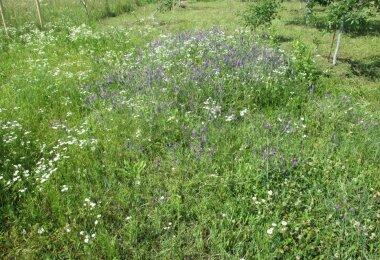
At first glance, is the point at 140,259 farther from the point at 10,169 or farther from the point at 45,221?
the point at 10,169

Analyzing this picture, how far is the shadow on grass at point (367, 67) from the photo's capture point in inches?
437

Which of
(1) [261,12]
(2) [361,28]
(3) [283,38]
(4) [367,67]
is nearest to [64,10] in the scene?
(1) [261,12]

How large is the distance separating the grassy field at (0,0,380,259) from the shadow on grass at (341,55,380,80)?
8.5 inches

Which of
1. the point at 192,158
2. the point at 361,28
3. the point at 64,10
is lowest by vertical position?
the point at 192,158

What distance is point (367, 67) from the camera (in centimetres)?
1167

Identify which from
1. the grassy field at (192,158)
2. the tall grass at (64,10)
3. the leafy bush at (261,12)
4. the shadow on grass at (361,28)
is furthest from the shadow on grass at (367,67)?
the tall grass at (64,10)

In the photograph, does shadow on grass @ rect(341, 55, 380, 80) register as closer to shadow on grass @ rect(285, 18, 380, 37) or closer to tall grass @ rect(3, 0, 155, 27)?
shadow on grass @ rect(285, 18, 380, 37)

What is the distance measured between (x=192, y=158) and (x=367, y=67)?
8.28 m

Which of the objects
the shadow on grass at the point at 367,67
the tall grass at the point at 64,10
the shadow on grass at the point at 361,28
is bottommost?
the shadow on grass at the point at 367,67

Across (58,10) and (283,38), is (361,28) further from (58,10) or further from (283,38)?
(58,10)

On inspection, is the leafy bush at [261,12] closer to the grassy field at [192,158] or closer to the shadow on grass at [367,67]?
the shadow on grass at [367,67]

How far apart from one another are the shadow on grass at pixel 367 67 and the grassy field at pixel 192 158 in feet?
0.70

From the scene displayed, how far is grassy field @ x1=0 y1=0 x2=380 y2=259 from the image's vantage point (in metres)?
4.84

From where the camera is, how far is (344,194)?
5.37 meters
